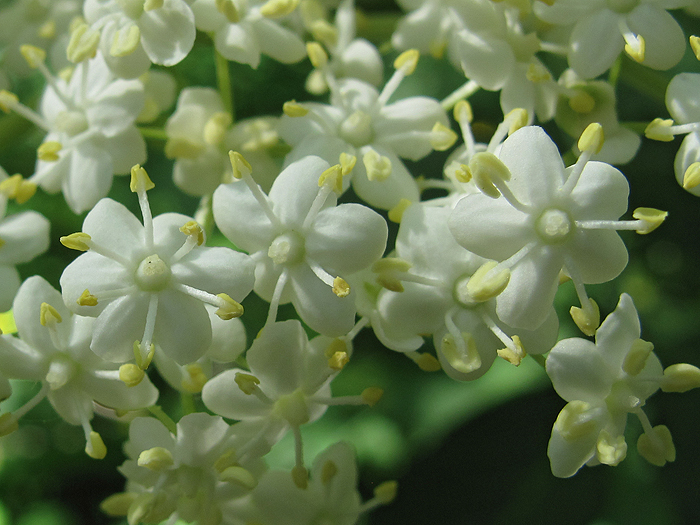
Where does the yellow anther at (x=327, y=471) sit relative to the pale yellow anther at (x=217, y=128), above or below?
below

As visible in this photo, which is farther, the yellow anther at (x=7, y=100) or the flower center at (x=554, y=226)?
the yellow anther at (x=7, y=100)

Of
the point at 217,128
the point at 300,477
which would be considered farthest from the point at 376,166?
the point at 300,477

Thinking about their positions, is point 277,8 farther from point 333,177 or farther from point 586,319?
point 586,319

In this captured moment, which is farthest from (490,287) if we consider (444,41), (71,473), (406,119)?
(71,473)

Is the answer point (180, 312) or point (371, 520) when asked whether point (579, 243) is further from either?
point (371, 520)

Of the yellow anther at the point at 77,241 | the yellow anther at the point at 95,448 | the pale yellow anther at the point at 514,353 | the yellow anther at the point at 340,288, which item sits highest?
the yellow anther at the point at 77,241

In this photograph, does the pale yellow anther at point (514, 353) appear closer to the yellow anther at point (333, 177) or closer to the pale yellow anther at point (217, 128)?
the yellow anther at point (333, 177)

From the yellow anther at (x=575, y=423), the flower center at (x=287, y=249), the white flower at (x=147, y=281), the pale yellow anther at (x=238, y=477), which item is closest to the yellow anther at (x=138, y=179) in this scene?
the white flower at (x=147, y=281)
